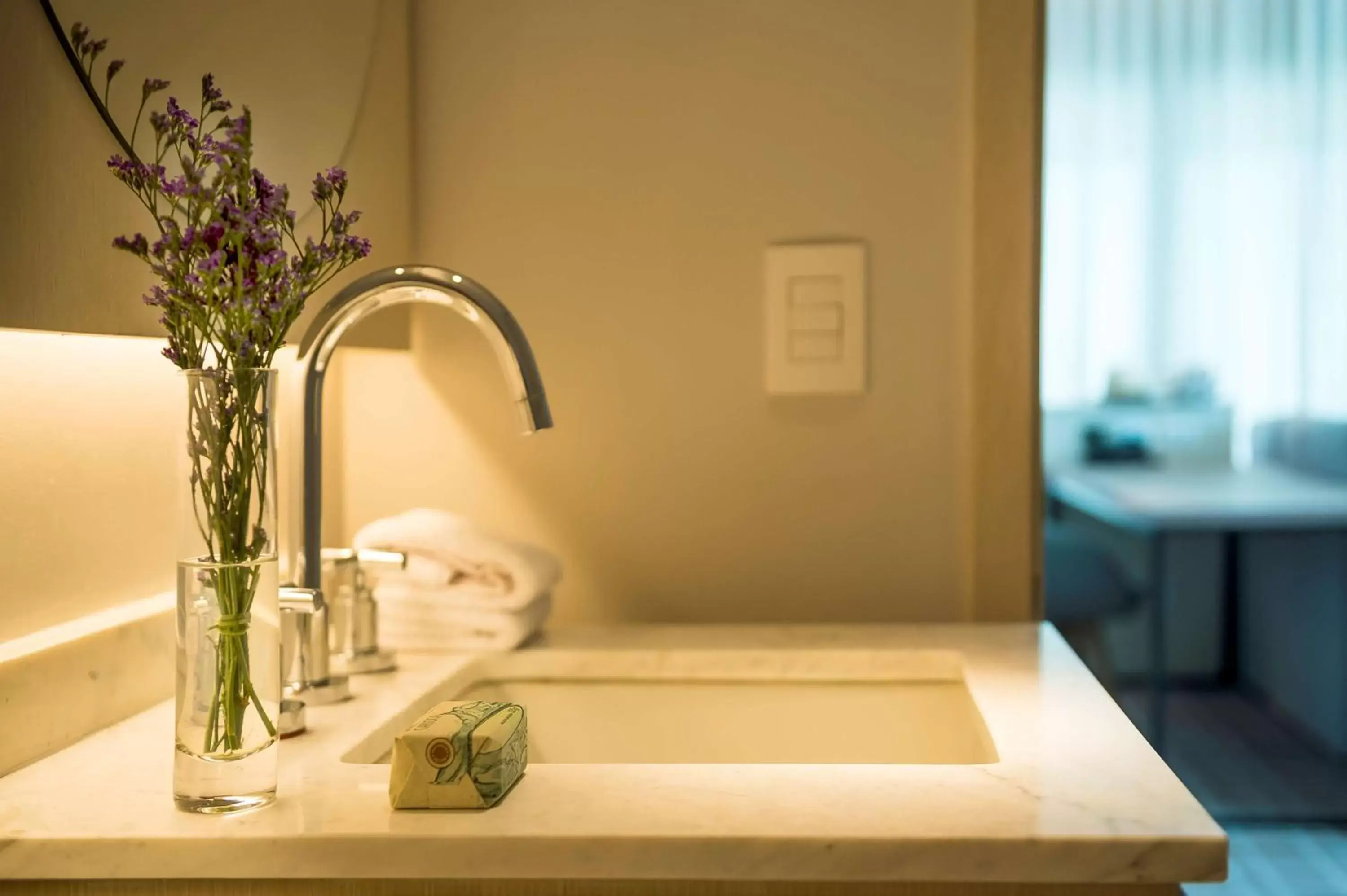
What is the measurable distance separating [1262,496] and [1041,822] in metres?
1.59

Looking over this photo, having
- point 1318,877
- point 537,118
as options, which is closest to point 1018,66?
point 537,118

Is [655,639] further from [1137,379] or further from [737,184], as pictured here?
[1137,379]

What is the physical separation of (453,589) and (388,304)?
330 millimetres

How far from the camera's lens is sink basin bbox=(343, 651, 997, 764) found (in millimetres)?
1139

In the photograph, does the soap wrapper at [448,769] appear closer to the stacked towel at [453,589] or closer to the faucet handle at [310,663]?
the faucet handle at [310,663]

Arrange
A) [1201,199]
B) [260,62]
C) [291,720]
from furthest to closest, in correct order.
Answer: [1201,199]
[260,62]
[291,720]

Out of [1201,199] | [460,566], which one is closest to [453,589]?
[460,566]

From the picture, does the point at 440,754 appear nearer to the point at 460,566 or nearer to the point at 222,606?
the point at 222,606

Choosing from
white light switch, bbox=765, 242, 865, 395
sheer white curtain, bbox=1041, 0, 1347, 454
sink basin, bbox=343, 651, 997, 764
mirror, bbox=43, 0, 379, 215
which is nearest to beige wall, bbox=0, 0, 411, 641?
mirror, bbox=43, 0, 379, 215

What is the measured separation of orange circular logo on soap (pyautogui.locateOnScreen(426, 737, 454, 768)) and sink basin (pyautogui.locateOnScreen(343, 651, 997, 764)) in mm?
401

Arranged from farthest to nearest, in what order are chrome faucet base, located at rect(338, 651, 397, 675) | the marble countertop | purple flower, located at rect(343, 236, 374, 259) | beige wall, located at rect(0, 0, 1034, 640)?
1. beige wall, located at rect(0, 0, 1034, 640)
2. chrome faucet base, located at rect(338, 651, 397, 675)
3. purple flower, located at rect(343, 236, 374, 259)
4. the marble countertop

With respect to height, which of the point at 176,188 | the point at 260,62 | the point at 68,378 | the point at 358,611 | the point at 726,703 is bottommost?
the point at 726,703

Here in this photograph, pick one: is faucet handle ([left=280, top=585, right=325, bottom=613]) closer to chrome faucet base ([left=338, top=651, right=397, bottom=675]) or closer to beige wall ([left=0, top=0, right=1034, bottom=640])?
chrome faucet base ([left=338, top=651, right=397, bottom=675])

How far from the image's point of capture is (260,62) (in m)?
1.08
